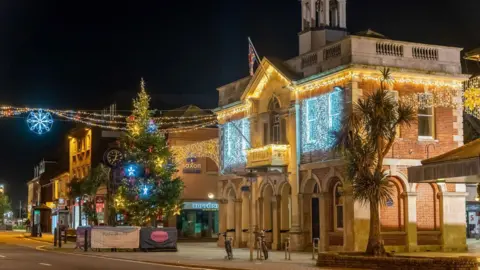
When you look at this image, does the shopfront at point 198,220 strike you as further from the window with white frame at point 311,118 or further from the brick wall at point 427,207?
the brick wall at point 427,207

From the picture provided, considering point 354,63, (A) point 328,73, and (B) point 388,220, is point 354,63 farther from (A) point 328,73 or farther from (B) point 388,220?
(B) point 388,220

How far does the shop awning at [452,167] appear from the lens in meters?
23.4

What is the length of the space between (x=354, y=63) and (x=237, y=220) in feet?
51.0

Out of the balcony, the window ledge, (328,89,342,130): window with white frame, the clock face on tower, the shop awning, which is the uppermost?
(328,89,342,130): window with white frame

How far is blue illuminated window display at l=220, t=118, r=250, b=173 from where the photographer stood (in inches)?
1795

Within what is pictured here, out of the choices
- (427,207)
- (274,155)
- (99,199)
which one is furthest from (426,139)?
(99,199)

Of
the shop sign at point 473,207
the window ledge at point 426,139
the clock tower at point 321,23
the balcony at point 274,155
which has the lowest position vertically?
the shop sign at point 473,207

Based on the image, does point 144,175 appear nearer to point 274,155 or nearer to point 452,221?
point 274,155

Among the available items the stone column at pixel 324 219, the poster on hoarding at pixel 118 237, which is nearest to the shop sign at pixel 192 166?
the poster on hoarding at pixel 118 237

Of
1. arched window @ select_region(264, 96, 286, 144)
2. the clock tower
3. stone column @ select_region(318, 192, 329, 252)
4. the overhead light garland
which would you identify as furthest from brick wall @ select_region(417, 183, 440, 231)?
the overhead light garland

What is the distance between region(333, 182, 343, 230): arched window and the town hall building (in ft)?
0.16

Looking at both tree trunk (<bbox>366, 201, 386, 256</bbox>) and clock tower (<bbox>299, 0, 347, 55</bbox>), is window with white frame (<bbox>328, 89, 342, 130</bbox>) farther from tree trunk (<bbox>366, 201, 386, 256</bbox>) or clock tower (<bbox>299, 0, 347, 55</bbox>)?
tree trunk (<bbox>366, 201, 386, 256</bbox>)

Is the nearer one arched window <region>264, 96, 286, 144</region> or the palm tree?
the palm tree

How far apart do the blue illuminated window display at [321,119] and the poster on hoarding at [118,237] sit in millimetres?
9837
